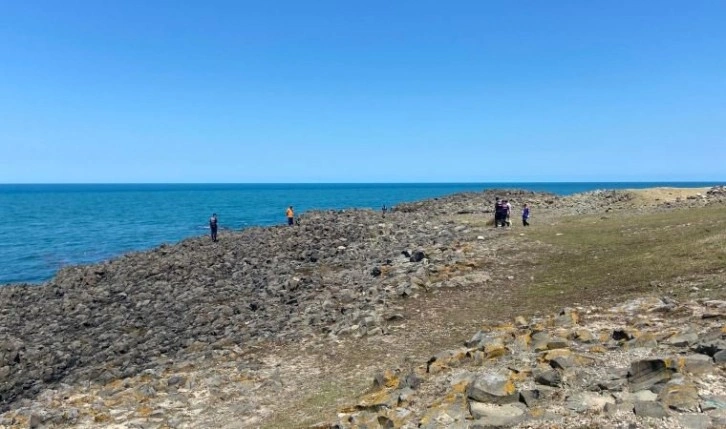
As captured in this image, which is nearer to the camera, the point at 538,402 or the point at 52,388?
the point at 538,402

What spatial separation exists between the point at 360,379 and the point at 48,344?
1522cm

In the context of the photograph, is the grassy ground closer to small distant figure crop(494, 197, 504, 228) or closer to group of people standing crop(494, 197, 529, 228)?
group of people standing crop(494, 197, 529, 228)

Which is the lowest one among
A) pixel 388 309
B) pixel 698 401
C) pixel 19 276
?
pixel 19 276

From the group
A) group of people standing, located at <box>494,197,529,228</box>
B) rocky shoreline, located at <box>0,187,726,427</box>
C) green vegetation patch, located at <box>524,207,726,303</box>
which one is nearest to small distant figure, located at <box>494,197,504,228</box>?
group of people standing, located at <box>494,197,529,228</box>

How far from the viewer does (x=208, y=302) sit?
2456 centimetres

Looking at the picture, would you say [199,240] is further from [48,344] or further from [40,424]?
[40,424]

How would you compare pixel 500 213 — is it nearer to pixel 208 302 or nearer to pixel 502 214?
pixel 502 214

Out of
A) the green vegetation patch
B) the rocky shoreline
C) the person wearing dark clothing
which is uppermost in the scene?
the person wearing dark clothing

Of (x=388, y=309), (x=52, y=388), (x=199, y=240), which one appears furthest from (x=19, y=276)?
(x=388, y=309)

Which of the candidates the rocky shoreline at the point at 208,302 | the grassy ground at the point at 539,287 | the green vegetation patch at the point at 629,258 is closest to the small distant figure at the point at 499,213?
the rocky shoreline at the point at 208,302

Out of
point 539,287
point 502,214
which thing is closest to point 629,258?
point 539,287

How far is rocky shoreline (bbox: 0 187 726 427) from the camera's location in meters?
17.5

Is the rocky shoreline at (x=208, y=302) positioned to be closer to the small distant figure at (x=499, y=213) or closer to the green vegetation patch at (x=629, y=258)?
the small distant figure at (x=499, y=213)

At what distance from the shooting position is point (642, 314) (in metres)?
13.7
